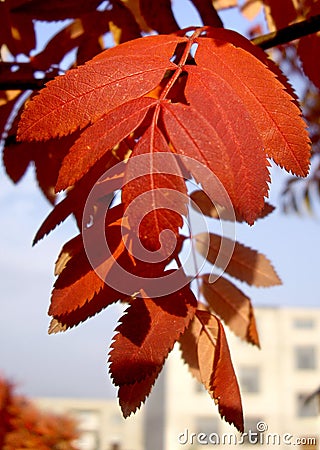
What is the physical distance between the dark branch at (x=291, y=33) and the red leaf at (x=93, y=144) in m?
0.20

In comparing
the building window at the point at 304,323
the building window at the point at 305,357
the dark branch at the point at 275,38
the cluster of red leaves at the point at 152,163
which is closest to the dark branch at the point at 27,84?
the dark branch at the point at 275,38

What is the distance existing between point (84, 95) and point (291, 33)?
0.22 meters

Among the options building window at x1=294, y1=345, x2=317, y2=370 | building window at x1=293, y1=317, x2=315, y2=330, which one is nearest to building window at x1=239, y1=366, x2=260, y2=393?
building window at x1=294, y1=345, x2=317, y2=370

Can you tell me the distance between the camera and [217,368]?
427 millimetres

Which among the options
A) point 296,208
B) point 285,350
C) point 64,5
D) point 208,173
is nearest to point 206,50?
point 208,173

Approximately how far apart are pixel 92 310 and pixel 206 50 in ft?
0.64

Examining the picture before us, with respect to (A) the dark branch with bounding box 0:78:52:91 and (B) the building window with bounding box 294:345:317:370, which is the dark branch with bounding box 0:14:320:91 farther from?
(B) the building window with bounding box 294:345:317:370

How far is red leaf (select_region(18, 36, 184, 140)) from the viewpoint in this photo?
37 cm

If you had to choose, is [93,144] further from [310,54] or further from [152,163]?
[310,54]

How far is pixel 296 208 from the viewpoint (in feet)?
8.79

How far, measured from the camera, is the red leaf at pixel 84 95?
0.37 meters

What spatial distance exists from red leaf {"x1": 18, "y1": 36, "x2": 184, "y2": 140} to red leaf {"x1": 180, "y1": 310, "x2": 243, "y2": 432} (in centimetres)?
18

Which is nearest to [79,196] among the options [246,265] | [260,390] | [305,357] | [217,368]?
[217,368]

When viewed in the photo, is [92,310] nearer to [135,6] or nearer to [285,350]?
[135,6]
